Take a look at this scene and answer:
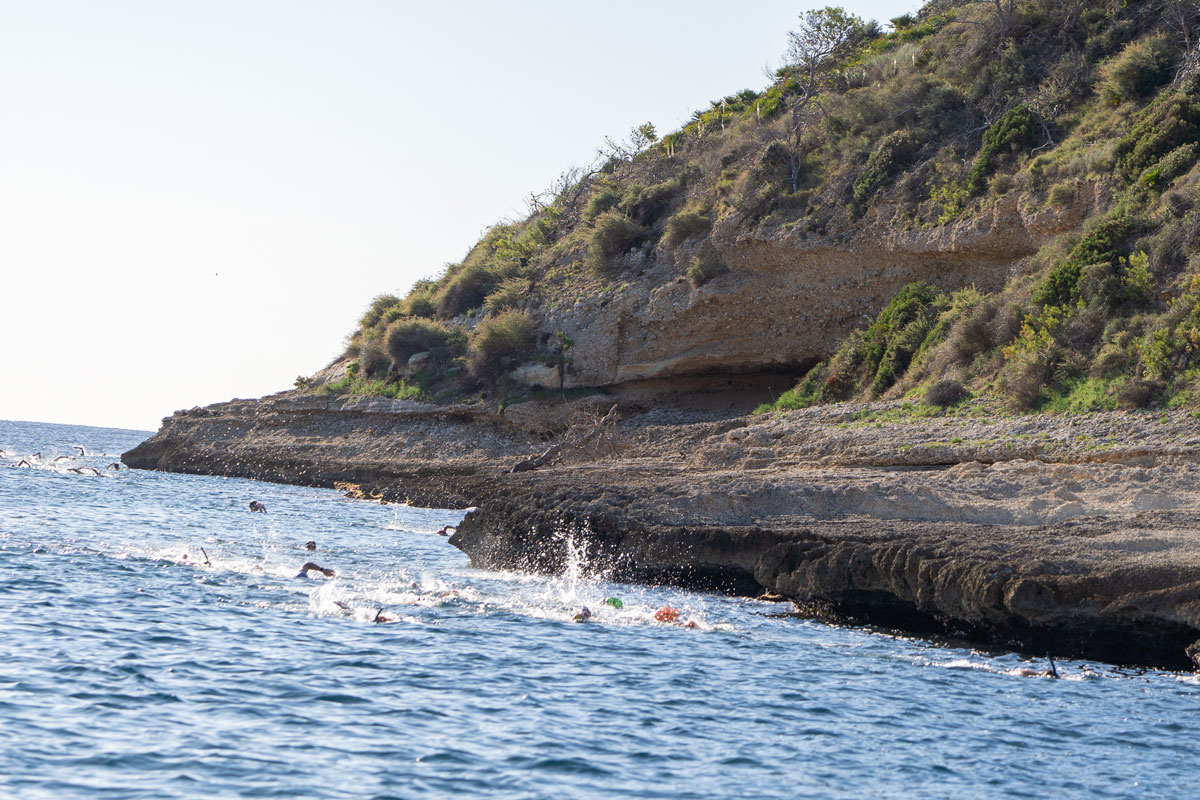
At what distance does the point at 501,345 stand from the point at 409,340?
5.17 m

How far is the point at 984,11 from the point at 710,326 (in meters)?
13.7

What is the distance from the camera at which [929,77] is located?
3541cm

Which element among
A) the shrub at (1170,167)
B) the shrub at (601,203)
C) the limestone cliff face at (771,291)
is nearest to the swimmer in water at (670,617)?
the shrub at (1170,167)

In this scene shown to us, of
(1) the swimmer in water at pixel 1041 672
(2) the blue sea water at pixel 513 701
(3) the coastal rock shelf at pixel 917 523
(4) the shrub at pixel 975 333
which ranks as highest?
(4) the shrub at pixel 975 333

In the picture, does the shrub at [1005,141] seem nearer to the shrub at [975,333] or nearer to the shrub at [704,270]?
the shrub at [975,333]

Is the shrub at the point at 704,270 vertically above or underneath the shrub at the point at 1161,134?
underneath

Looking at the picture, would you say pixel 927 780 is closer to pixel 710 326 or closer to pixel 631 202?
pixel 710 326

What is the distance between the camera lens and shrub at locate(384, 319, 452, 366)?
43906 mm

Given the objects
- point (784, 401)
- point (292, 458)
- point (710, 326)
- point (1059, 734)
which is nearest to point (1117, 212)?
point (784, 401)

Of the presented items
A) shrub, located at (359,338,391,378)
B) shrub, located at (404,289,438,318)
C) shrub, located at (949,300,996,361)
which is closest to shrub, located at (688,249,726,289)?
shrub, located at (949,300,996,361)

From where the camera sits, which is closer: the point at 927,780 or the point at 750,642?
the point at 927,780

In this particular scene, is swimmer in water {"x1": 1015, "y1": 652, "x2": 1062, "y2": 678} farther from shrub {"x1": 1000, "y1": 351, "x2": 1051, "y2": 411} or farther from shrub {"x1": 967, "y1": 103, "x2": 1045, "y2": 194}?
shrub {"x1": 967, "y1": 103, "x2": 1045, "y2": 194}

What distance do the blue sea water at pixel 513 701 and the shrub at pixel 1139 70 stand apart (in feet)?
66.8

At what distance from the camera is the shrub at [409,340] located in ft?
144
